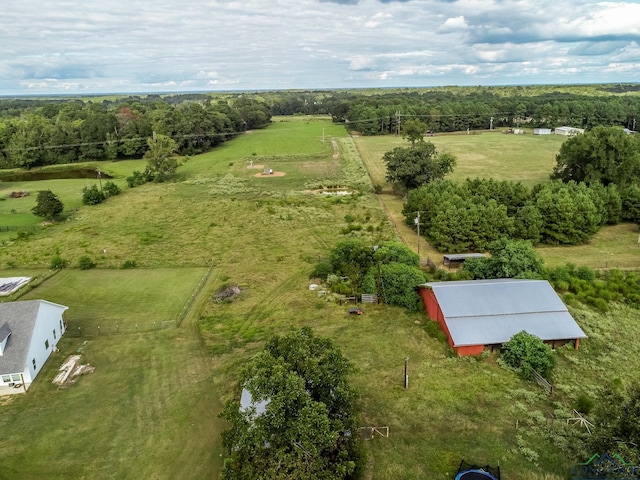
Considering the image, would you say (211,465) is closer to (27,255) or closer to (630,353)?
(630,353)

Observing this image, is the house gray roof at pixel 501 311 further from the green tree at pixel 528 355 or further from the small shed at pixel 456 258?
the small shed at pixel 456 258

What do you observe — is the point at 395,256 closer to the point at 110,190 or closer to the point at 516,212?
the point at 516,212

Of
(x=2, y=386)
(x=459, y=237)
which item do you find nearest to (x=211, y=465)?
(x=2, y=386)

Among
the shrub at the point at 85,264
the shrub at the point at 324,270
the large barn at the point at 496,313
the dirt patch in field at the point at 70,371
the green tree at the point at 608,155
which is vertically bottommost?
the dirt patch in field at the point at 70,371

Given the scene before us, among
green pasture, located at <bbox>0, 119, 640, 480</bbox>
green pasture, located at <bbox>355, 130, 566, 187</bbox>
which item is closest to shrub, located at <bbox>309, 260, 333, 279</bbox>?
green pasture, located at <bbox>0, 119, 640, 480</bbox>

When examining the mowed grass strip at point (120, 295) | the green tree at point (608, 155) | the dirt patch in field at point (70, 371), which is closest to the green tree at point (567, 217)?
the green tree at point (608, 155)

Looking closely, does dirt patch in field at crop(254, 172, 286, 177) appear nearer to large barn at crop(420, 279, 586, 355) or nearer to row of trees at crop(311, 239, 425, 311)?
row of trees at crop(311, 239, 425, 311)

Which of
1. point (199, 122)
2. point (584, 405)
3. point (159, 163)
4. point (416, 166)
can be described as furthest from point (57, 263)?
point (199, 122)
